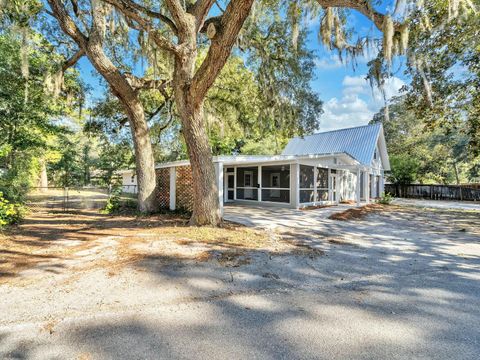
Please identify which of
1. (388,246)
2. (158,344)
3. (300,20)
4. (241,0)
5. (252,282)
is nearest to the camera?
(158,344)

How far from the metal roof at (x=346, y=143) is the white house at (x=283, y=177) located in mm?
67

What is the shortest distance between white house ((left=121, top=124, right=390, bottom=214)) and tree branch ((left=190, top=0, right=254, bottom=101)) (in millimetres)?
3404

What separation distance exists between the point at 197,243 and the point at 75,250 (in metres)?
2.16

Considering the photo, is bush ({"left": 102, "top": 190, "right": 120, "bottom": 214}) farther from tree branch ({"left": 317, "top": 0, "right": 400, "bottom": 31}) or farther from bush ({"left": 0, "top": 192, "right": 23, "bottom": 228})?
tree branch ({"left": 317, "top": 0, "right": 400, "bottom": 31})

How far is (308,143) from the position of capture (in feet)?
69.7

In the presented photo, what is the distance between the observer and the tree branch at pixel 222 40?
4992 mm

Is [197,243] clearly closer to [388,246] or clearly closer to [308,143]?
[388,246]

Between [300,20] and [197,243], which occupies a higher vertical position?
[300,20]

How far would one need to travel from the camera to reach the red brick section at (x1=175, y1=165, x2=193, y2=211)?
9.91m

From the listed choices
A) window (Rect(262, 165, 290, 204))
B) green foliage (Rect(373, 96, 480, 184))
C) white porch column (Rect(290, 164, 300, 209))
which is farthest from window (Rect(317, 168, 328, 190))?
green foliage (Rect(373, 96, 480, 184))

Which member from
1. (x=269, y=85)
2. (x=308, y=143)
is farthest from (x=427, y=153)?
(x=269, y=85)

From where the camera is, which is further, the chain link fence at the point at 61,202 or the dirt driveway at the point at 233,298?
the chain link fence at the point at 61,202

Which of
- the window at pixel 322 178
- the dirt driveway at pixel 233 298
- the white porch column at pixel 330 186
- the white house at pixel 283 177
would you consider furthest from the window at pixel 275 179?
the dirt driveway at pixel 233 298

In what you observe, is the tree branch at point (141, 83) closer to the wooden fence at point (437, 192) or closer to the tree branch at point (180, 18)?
the tree branch at point (180, 18)
